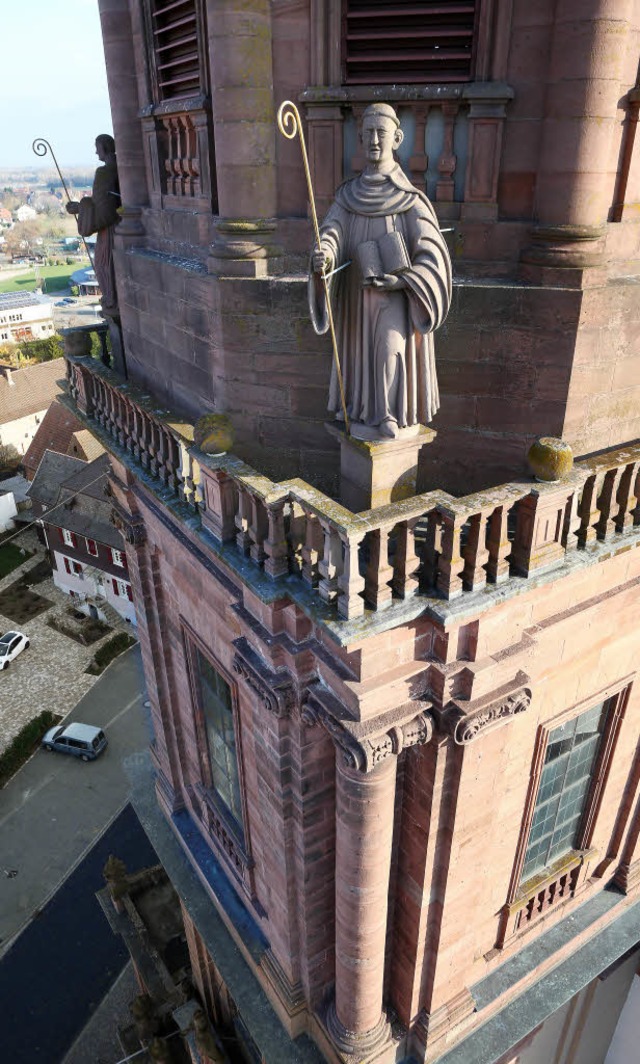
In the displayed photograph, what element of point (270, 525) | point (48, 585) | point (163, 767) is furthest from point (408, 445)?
point (48, 585)

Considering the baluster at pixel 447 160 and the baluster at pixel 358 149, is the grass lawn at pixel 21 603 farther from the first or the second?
the baluster at pixel 447 160

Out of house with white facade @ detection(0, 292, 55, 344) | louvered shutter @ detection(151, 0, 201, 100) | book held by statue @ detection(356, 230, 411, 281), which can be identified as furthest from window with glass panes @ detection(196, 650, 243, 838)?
house with white facade @ detection(0, 292, 55, 344)

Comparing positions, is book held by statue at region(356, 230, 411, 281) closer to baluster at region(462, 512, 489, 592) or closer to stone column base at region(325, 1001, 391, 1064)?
baluster at region(462, 512, 489, 592)

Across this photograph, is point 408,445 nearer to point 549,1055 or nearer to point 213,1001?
point 549,1055

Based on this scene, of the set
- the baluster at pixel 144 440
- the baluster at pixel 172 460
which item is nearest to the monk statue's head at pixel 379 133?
the baluster at pixel 172 460

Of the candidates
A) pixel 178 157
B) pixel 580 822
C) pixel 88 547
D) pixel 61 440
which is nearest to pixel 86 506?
pixel 88 547

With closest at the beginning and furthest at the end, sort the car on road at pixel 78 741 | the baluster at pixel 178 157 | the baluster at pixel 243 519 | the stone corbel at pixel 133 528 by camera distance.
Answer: the baluster at pixel 243 519 < the baluster at pixel 178 157 < the stone corbel at pixel 133 528 < the car on road at pixel 78 741
